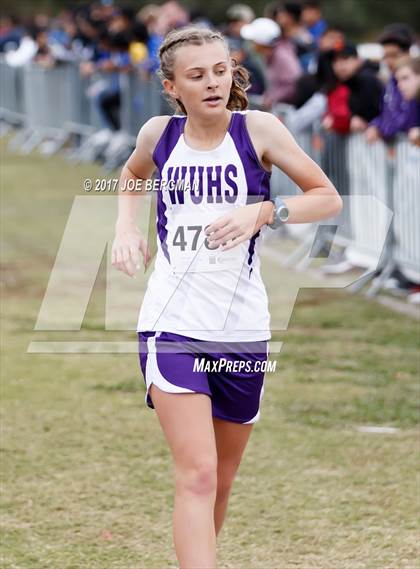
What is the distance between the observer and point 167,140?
425cm

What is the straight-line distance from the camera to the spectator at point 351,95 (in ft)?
36.9

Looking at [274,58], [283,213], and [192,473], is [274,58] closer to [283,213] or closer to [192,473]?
[283,213]

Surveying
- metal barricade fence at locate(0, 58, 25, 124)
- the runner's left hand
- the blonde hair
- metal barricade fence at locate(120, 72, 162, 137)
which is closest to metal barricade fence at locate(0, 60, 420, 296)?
the blonde hair

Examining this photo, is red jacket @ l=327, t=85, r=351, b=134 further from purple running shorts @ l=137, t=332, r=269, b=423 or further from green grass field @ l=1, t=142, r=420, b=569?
purple running shorts @ l=137, t=332, r=269, b=423

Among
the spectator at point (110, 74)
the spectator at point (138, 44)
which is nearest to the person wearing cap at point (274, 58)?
the spectator at point (138, 44)

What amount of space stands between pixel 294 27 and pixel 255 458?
942 cm

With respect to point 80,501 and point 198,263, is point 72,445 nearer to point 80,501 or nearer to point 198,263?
point 80,501

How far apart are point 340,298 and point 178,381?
6.66 m

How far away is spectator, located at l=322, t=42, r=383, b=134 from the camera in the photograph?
11.3m

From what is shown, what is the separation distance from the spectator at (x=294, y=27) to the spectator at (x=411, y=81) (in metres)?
5.03

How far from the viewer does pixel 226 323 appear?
411 centimetres

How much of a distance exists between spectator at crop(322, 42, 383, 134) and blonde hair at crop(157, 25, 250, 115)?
6.75 m

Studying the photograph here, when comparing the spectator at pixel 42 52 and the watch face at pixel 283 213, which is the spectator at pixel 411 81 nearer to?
the watch face at pixel 283 213

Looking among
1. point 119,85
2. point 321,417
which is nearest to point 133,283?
point 321,417
